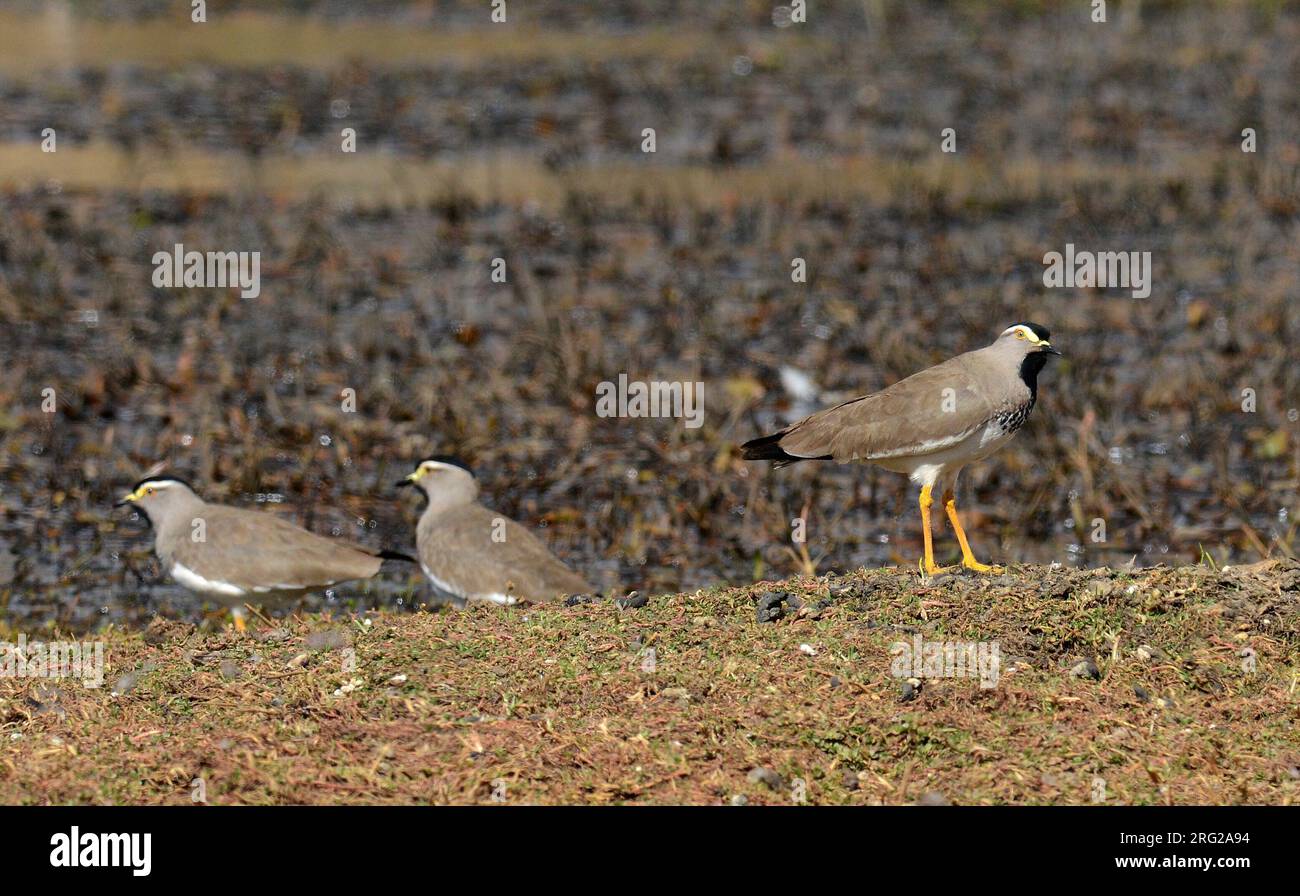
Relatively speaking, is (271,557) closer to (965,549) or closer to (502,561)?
(502,561)

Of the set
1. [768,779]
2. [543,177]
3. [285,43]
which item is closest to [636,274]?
[543,177]

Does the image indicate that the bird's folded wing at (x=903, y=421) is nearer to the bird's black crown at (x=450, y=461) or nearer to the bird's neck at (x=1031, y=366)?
the bird's neck at (x=1031, y=366)

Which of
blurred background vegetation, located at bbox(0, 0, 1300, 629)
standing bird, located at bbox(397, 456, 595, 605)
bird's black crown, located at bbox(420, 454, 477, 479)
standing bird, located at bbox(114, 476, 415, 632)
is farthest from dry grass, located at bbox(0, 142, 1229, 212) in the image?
standing bird, located at bbox(114, 476, 415, 632)

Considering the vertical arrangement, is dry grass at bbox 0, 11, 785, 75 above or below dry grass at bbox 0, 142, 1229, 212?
above

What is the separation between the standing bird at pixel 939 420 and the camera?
8.71 m

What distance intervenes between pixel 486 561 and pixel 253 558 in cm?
123

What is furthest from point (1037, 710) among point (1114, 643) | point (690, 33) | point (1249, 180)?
point (690, 33)

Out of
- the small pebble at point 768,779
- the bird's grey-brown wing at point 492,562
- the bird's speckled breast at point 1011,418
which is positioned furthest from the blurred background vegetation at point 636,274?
the small pebble at point 768,779

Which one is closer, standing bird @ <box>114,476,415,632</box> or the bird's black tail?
the bird's black tail

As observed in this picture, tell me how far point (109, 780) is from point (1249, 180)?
15844 millimetres

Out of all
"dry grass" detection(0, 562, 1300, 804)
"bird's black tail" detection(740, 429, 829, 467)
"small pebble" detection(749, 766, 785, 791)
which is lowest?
"small pebble" detection(749, 766, 785, 791)

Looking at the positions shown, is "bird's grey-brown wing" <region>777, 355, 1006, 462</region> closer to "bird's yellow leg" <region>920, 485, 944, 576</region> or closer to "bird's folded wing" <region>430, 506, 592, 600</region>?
"bird's yellow leg" <region>920, 485, 944, 576</region>

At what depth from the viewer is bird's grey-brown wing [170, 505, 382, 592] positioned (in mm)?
9617

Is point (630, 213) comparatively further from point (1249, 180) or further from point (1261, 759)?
point (1261, 759)
